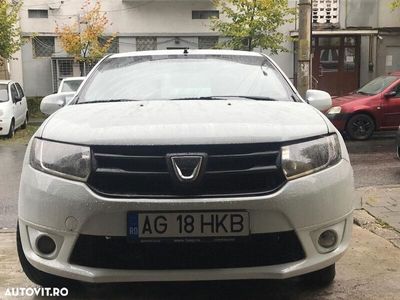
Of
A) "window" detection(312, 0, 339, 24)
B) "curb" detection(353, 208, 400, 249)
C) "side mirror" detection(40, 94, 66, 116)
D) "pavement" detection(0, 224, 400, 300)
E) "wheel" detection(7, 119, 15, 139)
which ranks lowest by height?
"wheel" detection(7, 119, 15, 139)

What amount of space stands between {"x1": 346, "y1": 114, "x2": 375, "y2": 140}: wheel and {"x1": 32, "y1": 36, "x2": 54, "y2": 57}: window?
14.2 metres

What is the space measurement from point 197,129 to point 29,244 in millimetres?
1098

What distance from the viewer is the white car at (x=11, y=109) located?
1352 cm

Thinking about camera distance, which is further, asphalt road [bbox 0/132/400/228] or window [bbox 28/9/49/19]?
window [bbox 28/9/49/19]

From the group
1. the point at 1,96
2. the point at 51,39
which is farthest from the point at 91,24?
the point at 1,96

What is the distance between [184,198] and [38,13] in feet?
69.9

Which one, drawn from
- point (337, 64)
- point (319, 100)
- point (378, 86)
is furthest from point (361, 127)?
point (337, 64)

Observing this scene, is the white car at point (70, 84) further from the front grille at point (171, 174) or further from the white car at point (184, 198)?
the front grille at point (171, 174)

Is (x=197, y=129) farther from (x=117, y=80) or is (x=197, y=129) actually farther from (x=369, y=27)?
(x=369, y=27)

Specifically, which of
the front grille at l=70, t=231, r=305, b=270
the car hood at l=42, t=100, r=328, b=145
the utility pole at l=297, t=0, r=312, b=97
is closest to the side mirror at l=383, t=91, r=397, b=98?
the utility pole at l=297, t=0, r=312, b=97

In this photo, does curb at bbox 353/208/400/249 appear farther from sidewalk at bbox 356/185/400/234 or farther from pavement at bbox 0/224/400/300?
pavement at bbox 0/224/400/300

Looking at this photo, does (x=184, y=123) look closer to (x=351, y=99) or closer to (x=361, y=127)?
(x=361, y=127)

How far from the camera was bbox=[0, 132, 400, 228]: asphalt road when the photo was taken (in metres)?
6.57

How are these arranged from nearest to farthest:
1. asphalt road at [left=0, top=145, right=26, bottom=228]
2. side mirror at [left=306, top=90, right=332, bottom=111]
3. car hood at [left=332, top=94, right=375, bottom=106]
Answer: side mirror at [left=306, top=90, right=332, bottom=111], asphalt road at [left=0, top=145, right=26, bottom=228], car hood at [left=332, top=94, right=375, bottom=106]
